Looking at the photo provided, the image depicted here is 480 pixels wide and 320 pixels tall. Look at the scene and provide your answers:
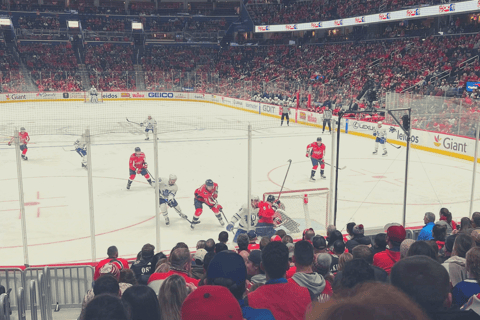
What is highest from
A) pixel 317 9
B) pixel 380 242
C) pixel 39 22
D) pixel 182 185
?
pixel 317 9

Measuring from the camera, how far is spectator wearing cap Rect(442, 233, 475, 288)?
11.6ft

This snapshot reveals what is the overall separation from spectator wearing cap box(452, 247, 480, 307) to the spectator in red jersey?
0.83 m

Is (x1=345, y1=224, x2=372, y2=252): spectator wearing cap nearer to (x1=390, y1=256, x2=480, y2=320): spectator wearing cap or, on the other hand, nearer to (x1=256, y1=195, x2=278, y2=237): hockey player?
(x1=256, y1=195, x2=278, y2=237): hockey player

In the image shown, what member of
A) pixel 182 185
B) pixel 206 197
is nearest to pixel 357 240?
pixel 206 197

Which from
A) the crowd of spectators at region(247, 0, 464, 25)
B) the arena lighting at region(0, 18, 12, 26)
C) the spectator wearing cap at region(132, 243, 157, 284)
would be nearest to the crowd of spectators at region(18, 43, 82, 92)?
the arena lighting at region(0, 18, 12, 26)

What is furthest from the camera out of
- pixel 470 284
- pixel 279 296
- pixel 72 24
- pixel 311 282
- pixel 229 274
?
pixel 72 24

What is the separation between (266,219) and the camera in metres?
8.66

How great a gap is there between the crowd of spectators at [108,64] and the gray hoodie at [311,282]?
39.5 m

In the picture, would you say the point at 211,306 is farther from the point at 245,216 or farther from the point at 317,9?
the point at 317,9

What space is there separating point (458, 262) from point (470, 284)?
73 centimetres

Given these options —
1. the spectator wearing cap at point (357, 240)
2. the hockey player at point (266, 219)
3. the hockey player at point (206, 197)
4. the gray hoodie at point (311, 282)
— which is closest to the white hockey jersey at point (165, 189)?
the hockey player at point (206, 197)

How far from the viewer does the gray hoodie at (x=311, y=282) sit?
321 centimetres

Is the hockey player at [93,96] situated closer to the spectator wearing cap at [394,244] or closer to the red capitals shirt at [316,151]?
the red capitals shirt at [316,151]

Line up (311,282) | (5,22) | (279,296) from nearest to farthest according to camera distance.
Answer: (279,296), (311,282), (5,22)
